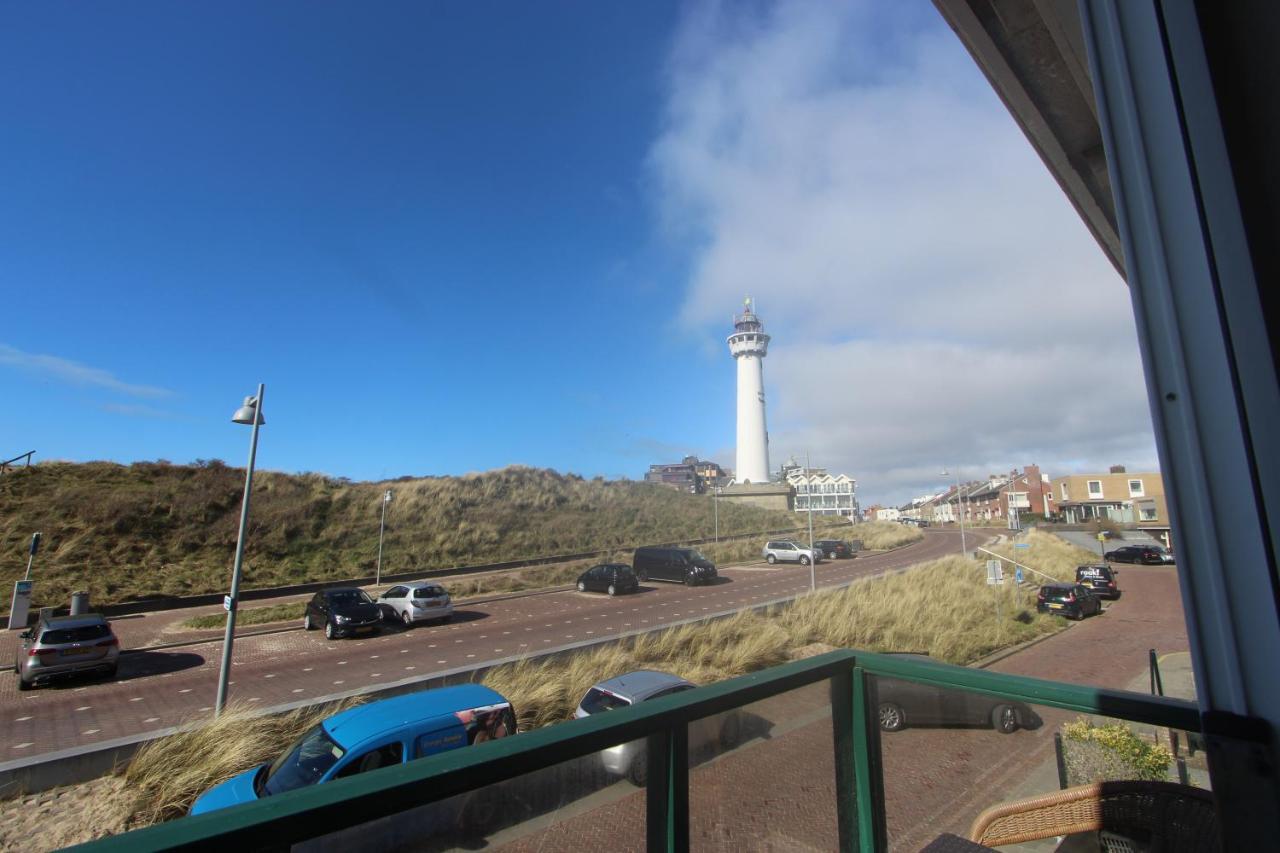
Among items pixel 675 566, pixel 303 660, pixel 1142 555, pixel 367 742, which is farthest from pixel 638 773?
pixel 1142 555

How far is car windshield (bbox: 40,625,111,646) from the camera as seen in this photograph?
13930mm

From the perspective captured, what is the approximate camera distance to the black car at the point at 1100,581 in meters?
30.5

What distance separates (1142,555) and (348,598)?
5349cm

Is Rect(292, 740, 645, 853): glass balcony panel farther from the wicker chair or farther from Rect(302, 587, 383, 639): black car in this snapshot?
Rect(302, 587, 383, 639): black car

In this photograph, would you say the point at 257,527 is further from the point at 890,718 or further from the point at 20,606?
the point at 890,718

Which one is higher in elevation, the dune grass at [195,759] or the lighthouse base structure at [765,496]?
the lighthouse base structure at [765,496]

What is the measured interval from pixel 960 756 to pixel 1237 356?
1.97m

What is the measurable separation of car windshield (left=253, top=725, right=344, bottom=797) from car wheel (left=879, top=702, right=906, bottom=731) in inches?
247

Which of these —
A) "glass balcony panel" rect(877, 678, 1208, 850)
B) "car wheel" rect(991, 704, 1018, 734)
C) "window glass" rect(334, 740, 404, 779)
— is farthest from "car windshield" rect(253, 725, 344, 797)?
"car wheel" rect(991, 704, 1018, 734)

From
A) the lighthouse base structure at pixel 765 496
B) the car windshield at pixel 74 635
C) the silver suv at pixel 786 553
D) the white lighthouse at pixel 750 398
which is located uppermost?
the white lighthouse at pixel 750 398

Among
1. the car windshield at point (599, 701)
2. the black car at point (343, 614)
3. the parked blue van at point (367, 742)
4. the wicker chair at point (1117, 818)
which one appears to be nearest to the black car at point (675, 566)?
the black car at point (343, 614)

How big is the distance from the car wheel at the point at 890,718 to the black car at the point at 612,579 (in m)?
26.3

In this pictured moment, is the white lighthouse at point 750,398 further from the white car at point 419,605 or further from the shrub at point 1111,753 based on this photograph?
the shrub at point 1111,753

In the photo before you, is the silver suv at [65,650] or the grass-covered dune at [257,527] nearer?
the silver suv at [65,650]
